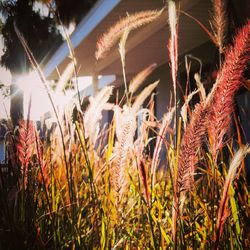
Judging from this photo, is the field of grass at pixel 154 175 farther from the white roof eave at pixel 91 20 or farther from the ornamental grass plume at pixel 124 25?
the white roof eave at pixel 91 20

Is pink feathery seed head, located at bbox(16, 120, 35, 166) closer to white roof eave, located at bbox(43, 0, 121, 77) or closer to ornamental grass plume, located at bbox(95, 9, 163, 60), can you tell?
ornamental grass plume, located at bbox(95, 9, 163, 60)

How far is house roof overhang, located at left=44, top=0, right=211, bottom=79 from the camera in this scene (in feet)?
18.3

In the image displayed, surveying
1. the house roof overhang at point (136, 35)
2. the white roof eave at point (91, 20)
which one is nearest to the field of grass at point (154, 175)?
the house roof overhang at point (136, 35)

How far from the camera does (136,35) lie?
7.04 metres

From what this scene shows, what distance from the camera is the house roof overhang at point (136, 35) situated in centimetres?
557

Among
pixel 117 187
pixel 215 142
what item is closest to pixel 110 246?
pixel 117 187

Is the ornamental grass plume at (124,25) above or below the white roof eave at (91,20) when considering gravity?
below

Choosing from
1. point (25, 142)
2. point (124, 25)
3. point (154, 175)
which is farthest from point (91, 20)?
point (154, 175)

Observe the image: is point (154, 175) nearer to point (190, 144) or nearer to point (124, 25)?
point (190, 144)

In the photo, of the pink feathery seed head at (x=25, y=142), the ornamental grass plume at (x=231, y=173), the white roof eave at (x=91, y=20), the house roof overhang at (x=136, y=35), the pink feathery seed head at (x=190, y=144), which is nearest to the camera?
the ornamental grass plume at (x=231, y=173)

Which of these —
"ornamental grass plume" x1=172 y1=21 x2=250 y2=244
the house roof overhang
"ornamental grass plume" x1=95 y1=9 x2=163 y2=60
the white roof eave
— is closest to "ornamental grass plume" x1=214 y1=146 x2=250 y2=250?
"ornamental grass plume" x1=172 y1=21 x2=250 y2=244

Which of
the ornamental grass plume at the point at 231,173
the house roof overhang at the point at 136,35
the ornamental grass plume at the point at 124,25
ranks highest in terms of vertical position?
the house roof overhang at the point at 136,35

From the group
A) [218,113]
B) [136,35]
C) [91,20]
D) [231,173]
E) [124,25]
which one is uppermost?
[91,20]

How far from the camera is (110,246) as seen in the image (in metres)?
1.54
